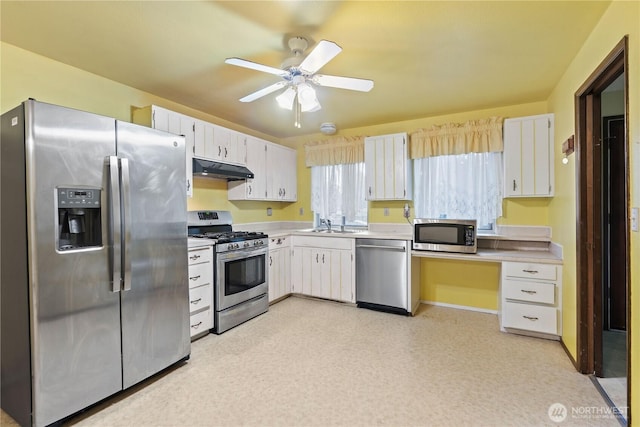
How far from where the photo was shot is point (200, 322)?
2.88m

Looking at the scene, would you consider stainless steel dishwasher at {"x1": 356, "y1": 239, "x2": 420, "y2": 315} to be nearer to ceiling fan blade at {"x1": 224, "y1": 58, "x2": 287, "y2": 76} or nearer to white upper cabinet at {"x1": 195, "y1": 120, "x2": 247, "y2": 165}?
white upper cabinet at {"x1": 195, "y1": 120, "x2": 247, "y2": 165}

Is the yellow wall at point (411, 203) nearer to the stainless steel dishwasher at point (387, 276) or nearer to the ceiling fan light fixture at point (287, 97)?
the stainless steel dishwasher at point (387, 276)

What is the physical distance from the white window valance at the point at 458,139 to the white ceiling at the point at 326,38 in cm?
43

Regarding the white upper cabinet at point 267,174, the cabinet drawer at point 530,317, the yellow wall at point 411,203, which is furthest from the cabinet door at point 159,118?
the cabinet drawer at point 530,317

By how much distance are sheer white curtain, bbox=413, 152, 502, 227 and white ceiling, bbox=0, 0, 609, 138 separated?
0.85 meters

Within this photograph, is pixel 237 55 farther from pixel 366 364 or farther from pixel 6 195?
pixel 366 364

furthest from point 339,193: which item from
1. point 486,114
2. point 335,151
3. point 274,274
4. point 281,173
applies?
point 486,114

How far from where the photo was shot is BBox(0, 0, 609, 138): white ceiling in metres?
1.80

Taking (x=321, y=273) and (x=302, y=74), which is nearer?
(x=302, y=74)

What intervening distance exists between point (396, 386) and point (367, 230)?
2.41 metres

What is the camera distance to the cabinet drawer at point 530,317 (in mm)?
2779

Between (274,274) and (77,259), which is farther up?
(77,259)

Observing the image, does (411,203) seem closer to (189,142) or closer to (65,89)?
(189,142)

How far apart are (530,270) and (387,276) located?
1.43 metres
